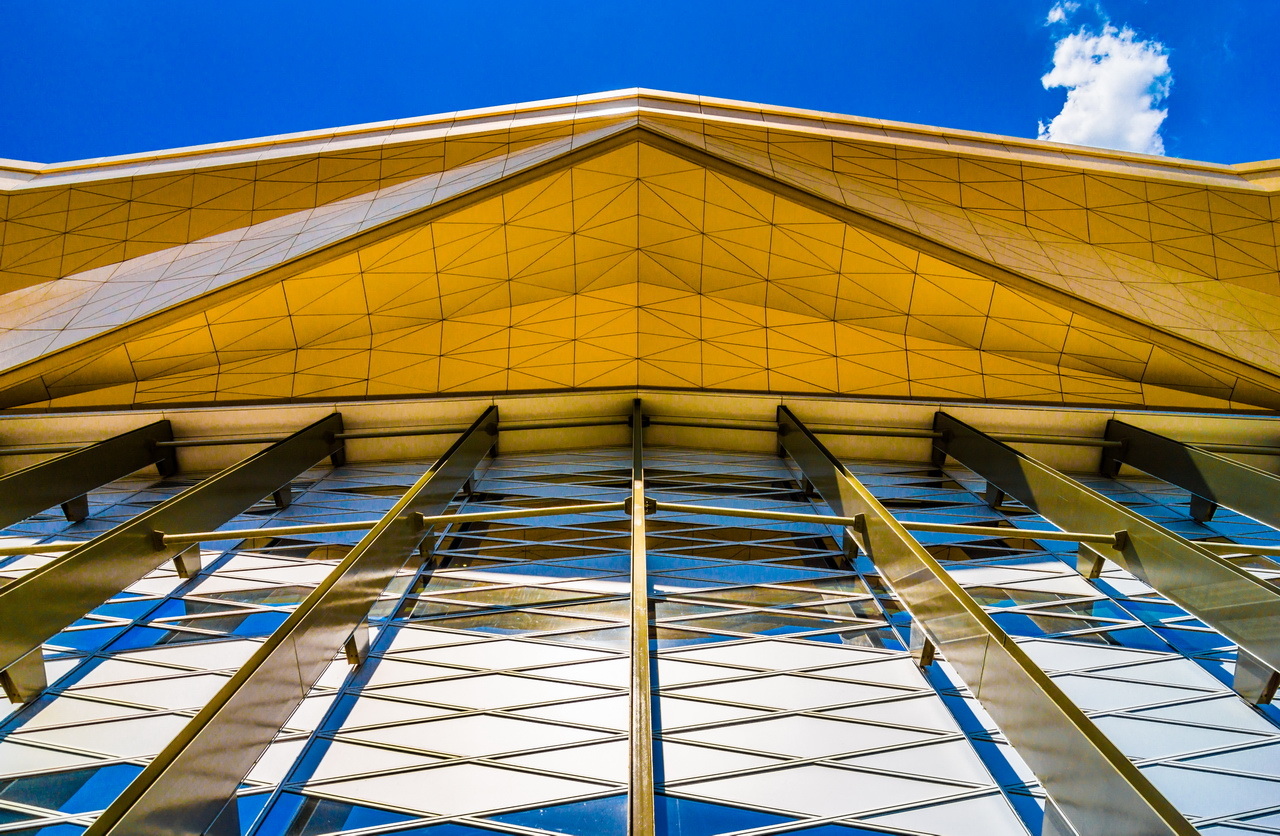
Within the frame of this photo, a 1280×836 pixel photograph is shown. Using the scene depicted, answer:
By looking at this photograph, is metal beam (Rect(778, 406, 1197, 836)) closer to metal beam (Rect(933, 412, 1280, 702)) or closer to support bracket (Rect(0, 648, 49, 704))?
metal beam (Rect(933, 412, 1280, 702))

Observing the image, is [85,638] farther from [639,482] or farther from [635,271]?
[635,271]

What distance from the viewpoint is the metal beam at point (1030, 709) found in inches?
205

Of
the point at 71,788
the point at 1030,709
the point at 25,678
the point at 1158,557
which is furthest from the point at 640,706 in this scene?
the point at 1158,557

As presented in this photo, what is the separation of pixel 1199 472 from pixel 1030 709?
10.6m

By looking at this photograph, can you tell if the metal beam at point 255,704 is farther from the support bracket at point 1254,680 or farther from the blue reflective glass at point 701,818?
the support bracket at point 1254,680

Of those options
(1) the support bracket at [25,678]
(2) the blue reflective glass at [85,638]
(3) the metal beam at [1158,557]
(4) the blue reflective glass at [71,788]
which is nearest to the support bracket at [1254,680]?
(3) the metal beam at [1158,557]

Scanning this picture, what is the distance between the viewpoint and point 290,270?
1488 cm

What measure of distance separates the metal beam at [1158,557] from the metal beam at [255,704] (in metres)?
12.8

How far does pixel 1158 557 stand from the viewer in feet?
33.1

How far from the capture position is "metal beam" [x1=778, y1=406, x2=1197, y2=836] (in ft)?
17.1

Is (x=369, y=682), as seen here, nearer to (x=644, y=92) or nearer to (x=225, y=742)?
(x=225, y=742)

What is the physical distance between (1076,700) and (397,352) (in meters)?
16.5

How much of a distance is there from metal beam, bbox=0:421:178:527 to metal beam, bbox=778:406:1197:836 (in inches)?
654

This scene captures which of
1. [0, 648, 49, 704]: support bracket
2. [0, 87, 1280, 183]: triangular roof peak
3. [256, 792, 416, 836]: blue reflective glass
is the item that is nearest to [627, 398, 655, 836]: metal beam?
[256, 792, 416, 836]: blue reflective glass
